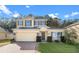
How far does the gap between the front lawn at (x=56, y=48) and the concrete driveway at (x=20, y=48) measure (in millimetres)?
119

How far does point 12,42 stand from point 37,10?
2.17ft

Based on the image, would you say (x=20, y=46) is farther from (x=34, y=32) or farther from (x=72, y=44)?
(x=72, y=44)

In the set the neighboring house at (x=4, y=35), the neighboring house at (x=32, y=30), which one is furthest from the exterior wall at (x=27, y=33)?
the neighboring house at (x=4, y=35)

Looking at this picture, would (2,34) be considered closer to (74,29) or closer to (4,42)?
(4,42)

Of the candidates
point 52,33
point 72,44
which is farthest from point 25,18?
point 72,44

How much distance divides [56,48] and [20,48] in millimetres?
582

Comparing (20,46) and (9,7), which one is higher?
(9,7)

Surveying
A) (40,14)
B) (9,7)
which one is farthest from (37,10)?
(9,7)

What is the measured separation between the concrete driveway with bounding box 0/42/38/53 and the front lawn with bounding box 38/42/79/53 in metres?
0.12

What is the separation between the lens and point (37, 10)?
19.9 ft

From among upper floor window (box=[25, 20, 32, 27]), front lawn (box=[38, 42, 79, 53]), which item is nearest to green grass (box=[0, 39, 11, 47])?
upper floor window (box=[25, 20, 32, 27])

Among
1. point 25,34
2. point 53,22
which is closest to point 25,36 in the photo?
point 25,34
